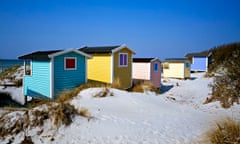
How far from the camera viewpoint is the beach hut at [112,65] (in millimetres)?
14156

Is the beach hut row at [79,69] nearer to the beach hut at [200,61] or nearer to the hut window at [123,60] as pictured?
the hut window at [123,60]

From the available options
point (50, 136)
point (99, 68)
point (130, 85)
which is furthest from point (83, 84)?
point (50, 136)

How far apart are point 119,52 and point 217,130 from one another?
35.2ft

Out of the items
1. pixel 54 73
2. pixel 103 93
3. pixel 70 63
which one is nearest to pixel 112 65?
pixel 70 63

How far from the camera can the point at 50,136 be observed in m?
5.44

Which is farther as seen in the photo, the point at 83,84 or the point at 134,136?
the point at 83,84

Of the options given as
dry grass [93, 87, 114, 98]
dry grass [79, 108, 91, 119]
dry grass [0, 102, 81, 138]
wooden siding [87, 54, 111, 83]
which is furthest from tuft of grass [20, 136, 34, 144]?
wooden siding [87, 54, 111, 83]

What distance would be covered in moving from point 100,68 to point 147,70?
5133 mm

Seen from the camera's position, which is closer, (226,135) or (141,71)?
(226,135)

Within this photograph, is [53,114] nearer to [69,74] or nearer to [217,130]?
[217,130]

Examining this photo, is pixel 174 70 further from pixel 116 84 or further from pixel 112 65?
pixel 116 84

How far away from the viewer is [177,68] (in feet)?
83.6

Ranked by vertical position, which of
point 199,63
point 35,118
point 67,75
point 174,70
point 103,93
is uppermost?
point 199,63

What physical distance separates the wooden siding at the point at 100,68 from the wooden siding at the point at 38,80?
4577mm
